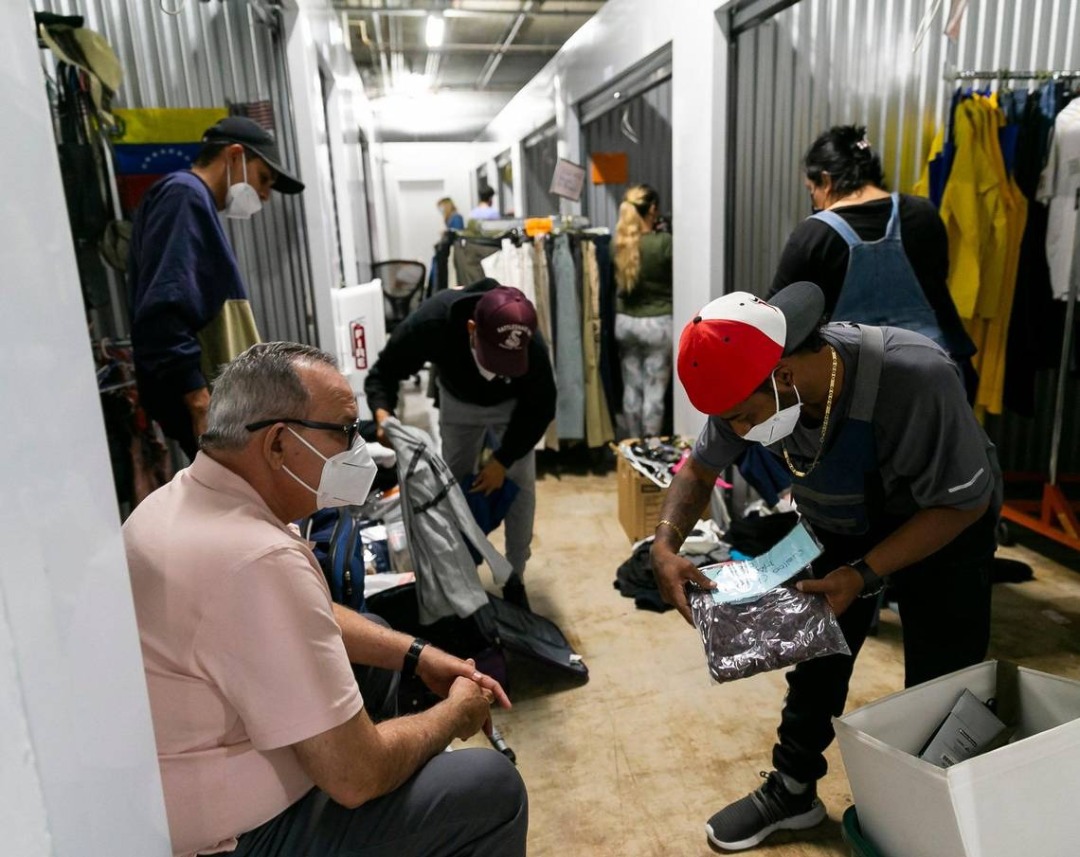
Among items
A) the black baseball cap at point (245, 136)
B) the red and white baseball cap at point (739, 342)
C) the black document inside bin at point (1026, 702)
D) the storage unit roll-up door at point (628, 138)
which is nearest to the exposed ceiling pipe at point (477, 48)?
the storage unit roll-up door at point (628, 138)

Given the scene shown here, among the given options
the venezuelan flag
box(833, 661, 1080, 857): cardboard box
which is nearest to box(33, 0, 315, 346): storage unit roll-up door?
the venezuelan flag

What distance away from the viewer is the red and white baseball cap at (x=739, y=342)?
49.0 inches

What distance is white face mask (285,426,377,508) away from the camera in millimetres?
1272

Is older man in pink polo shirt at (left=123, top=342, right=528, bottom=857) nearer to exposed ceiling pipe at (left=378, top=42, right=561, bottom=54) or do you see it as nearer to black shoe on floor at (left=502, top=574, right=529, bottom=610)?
black shoe on floor at (left=502, top=574, right=529, bottom=610)

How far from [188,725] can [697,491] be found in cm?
110

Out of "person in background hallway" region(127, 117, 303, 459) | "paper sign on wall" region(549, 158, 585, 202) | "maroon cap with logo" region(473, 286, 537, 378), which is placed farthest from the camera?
"paper sign on wall" region(549, 158, 585, 202)

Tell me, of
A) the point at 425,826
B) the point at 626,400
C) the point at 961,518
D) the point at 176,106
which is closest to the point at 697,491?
the point at 961,518

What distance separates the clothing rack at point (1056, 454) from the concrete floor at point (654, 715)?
0.24m

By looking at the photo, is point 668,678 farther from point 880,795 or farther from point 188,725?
point 188,725

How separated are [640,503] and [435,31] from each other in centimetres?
640

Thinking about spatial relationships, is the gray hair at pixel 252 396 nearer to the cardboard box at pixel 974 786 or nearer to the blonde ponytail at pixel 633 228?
the cardboard box at pixel 974 786

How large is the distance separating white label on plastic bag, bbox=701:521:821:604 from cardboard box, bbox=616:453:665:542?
184 centimetres

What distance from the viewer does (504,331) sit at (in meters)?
2.40

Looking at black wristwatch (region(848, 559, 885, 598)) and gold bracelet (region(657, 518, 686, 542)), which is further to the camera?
gold bracelet (region(657, 518, 686, 542))
